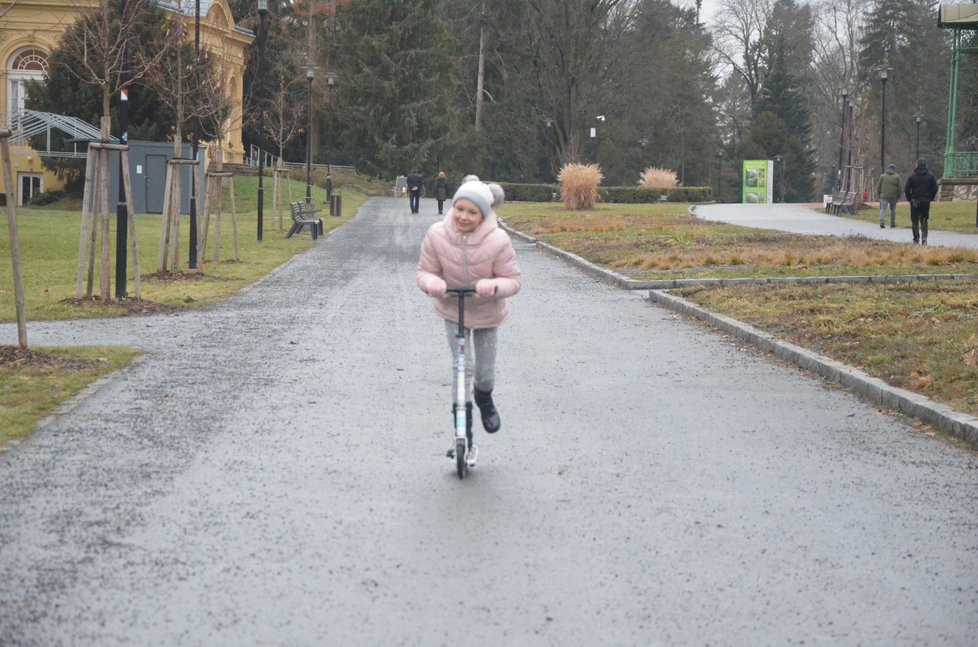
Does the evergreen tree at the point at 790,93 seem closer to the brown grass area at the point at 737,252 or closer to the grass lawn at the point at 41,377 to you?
the brown grass area at the point at 737,252

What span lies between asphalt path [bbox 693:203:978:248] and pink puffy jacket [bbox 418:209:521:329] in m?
21.6

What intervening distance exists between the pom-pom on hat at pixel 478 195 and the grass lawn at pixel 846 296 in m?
3.80

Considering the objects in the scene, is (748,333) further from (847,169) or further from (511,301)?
(847,169)

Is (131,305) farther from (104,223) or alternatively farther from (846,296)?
(846,296)

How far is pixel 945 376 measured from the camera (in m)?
10.4

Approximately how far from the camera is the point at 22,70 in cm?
5366

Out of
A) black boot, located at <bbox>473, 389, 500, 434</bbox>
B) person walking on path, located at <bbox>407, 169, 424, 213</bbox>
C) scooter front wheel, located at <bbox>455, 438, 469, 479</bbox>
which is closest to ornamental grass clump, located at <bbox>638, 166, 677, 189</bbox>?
person walking on path, located at <bbox>407, 169, 424, 213</bbox>

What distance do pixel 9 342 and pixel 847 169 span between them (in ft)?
154

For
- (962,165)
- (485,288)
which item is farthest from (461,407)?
(962,165)

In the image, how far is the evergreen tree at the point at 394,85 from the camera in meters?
76.4

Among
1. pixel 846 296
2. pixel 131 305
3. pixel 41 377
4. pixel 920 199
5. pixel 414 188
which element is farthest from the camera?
pixel 414 188

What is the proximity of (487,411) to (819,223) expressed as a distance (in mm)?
34767

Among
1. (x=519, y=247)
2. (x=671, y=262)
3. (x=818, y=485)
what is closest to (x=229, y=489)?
(x=818, y=485)

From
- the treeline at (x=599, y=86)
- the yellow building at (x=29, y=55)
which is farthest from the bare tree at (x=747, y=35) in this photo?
the yellow building at (x=29, y=55)
